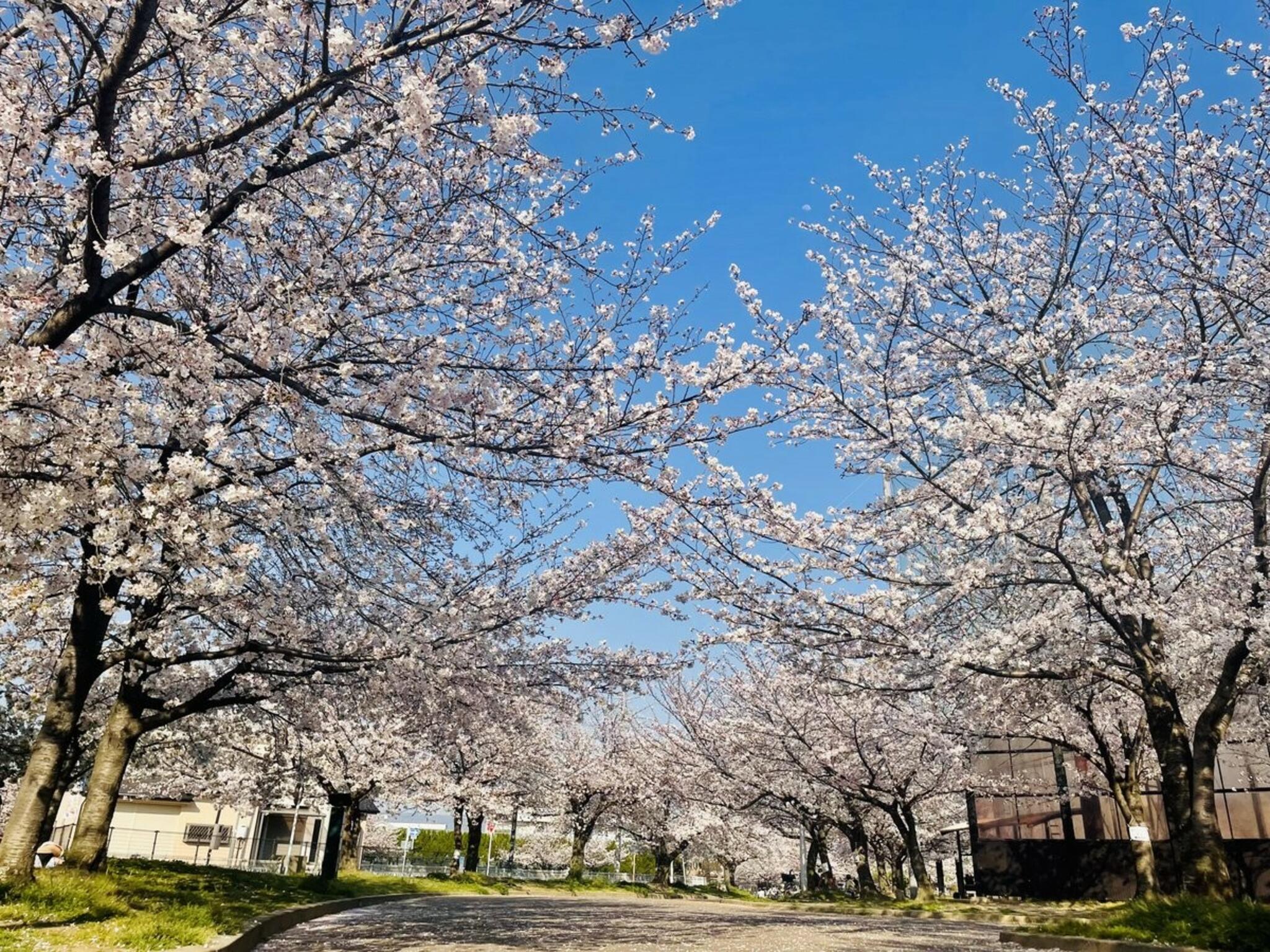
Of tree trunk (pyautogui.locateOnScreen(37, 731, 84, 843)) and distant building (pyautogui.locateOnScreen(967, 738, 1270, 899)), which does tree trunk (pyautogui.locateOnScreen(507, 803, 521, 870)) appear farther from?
distant building (pyautogui.locateOnScreen(967, 738, 1270, 899))

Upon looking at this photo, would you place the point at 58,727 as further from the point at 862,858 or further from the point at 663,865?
the point at 663,865

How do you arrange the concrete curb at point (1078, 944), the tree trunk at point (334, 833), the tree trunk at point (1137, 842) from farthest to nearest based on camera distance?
the tree trunk at point (334, 833), the tree trunk at point (1137, 842), the concrete curb at point (1078, 944)

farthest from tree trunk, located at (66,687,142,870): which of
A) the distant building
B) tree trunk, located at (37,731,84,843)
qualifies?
the distant building

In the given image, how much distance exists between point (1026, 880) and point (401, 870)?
2754 centimetres

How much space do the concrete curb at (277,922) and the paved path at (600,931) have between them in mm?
165

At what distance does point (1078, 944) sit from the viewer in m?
10.0

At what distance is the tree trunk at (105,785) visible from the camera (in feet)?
35.2

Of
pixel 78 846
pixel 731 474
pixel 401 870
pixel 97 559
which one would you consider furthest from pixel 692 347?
pixel 401 870

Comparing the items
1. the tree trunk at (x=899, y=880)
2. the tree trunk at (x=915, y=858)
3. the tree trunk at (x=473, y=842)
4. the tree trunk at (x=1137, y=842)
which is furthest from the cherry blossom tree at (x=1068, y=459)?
the tree trunk at (x=473, y=842)

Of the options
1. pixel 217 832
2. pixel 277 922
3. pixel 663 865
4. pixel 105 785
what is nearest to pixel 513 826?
pixel 663 865

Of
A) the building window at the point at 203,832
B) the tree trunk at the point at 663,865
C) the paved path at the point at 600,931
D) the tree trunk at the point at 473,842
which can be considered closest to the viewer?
the paved path at the point at 600,931

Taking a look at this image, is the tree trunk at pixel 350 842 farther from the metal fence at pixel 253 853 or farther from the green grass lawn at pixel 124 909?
the green grass lawn at pixel 124 909

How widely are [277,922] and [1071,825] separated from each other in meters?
23.0

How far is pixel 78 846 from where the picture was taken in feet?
35.0
